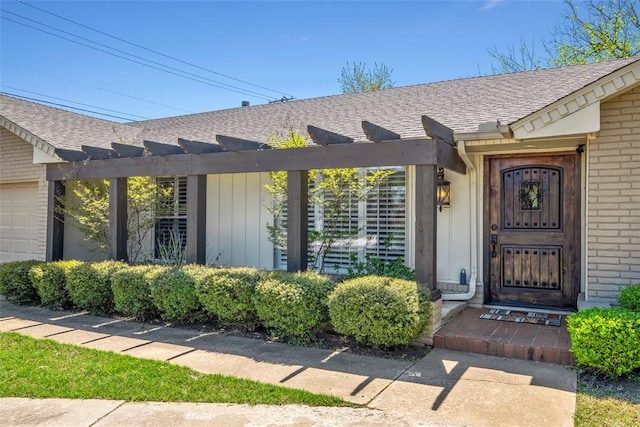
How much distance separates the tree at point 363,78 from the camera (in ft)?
77.0

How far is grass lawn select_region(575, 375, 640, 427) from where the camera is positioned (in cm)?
344

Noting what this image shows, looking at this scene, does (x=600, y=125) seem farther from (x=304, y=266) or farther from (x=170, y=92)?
(x=170, y=92)

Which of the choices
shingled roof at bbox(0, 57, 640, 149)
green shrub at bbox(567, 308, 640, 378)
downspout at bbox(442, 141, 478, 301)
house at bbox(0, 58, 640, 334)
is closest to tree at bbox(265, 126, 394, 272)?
house at bbox(0, 58, 640, 334)

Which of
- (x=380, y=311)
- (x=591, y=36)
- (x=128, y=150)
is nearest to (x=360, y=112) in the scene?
(x=128, y=150)

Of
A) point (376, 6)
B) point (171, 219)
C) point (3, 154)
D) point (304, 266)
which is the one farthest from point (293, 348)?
point (3, 154)

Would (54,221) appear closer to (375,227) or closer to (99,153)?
(99,153)

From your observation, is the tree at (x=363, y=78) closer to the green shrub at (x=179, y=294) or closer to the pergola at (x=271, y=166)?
the pergola at (x=271, y=166)

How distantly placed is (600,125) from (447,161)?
1.90 metres

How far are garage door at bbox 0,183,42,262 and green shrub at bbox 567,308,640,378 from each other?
1081 centimetres

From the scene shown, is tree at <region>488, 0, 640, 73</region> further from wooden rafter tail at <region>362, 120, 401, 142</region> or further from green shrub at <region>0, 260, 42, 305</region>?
green shrub at <region>0, 260, 42, 305</region>

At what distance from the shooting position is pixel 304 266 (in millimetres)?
6477

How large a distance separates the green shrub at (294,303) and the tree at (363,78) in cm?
1899

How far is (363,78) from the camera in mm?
23922

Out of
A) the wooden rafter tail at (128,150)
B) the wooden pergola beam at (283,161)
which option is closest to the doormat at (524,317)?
the wooden pergola beam at (283,161)
